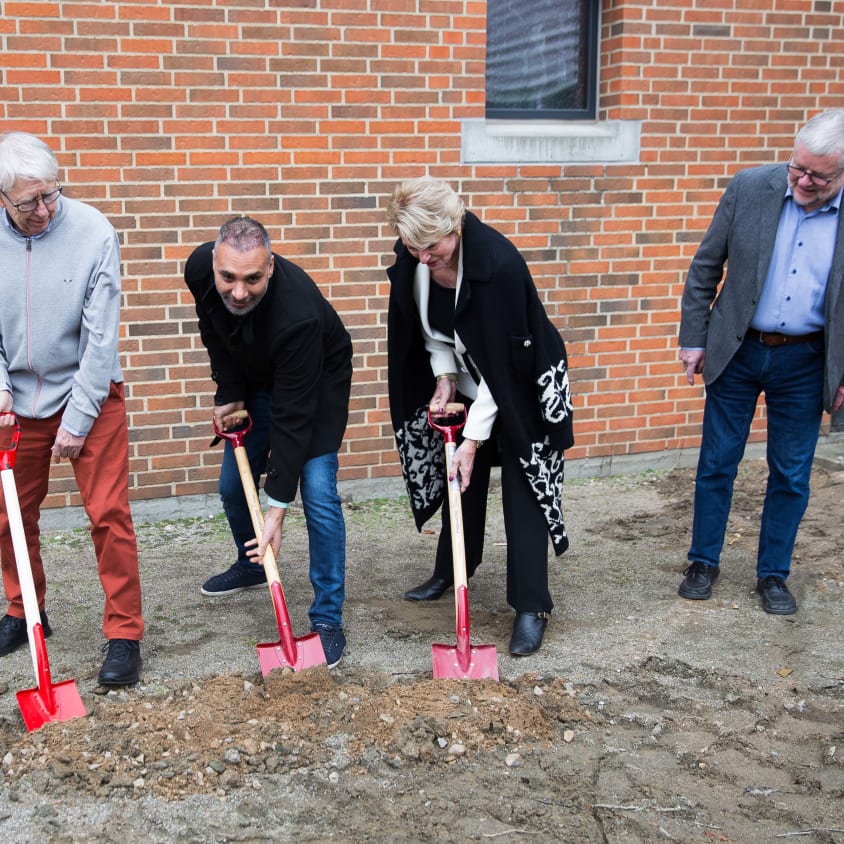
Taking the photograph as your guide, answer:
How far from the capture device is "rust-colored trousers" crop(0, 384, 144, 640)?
12.1ft

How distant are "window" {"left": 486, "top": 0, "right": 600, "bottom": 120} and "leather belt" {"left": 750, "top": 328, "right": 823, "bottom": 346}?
7.78ft

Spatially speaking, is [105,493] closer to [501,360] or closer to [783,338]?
[501,360]

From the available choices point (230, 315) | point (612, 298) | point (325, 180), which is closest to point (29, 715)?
point (230, 315)

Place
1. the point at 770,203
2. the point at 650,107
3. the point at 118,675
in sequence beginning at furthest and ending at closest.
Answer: the point at 650,107
the point at 770,203
the point at 118,675

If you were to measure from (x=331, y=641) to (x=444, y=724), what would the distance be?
71 centimetres

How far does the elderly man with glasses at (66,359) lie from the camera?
3.43 m

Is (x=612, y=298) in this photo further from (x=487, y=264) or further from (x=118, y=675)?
(x=118, y=675)

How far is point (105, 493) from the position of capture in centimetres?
367

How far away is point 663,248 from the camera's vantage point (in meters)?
6.18

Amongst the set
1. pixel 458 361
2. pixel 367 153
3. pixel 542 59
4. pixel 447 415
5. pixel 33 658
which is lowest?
pixel 33 658

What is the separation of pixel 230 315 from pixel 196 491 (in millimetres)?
2108

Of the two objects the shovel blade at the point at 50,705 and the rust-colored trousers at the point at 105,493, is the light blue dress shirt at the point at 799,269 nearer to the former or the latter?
the rust-colored trousers at the point at 105,493

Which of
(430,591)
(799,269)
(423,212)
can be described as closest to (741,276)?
(799,269)

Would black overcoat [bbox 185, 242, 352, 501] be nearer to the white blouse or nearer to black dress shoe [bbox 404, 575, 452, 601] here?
the white blouse
